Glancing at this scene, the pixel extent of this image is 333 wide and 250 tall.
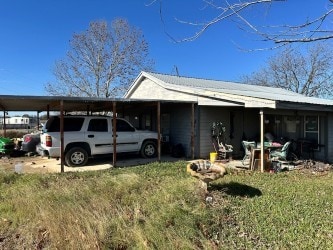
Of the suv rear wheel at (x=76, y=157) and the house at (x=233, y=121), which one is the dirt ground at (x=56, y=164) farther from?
the house at (x=233, y=121)

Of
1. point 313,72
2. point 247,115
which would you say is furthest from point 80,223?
point 313,72

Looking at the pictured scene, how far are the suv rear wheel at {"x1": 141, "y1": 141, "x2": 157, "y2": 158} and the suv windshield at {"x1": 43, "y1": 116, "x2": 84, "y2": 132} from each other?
Result: 10.0ft

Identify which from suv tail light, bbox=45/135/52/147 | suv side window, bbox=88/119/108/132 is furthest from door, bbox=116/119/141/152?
suv tail light, bbox=45/135/52/147

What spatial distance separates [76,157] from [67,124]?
1278 mm

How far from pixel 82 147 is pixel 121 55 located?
23.7 metres

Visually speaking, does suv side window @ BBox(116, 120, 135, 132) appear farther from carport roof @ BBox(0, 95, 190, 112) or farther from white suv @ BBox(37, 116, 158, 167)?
carport roof @ BBox(0, 95, 190, 112)

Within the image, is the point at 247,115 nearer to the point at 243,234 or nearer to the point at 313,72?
the point at 243,234

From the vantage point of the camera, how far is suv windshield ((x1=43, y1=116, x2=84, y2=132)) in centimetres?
1134

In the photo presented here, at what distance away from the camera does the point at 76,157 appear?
1164 centimetres

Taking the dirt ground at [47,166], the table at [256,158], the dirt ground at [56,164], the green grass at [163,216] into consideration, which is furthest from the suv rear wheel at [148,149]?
the green grass at [163,216]

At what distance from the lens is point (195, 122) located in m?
14.2

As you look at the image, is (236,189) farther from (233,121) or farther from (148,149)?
(233,121)

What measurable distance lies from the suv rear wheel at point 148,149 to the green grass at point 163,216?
19.2 ft

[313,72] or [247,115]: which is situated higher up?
[313,72]
